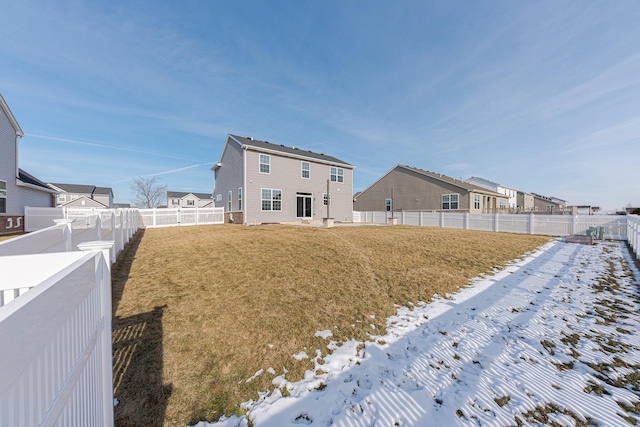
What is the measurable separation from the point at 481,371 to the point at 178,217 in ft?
57.0

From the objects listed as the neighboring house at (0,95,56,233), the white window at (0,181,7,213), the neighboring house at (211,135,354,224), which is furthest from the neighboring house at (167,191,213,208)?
the white window at (0,181,7,213)

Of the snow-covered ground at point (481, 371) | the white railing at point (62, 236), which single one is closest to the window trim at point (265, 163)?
the white railing at point (62, 236)

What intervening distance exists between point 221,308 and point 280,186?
14571 millimetres

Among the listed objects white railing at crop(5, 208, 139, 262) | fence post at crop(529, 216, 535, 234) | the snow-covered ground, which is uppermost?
white railing at crop(5, 208, 139, 262)

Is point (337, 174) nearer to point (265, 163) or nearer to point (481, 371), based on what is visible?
point (265, 163)

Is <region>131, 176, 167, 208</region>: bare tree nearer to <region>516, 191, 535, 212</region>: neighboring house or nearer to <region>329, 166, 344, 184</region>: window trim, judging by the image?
<region>329, 166, 344, 184</region>: window trim

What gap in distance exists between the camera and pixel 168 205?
5028 cm

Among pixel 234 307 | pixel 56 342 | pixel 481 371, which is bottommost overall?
pixel 481 371

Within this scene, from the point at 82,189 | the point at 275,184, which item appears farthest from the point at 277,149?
the point at 82,189

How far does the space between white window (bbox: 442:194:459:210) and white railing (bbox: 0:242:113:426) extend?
2584 cm

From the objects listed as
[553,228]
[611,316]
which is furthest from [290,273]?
[553,228]

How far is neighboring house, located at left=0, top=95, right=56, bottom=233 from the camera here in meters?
11.8

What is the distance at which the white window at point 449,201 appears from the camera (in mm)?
23172

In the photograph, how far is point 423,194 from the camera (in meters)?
25.5
